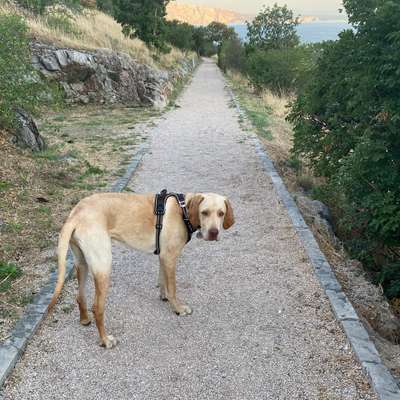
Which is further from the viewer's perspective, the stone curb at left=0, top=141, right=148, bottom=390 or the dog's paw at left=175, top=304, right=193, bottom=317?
the dog's paw at left=175, top=304, right=193, bottom=317

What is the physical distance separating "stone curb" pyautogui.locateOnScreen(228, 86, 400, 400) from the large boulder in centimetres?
585

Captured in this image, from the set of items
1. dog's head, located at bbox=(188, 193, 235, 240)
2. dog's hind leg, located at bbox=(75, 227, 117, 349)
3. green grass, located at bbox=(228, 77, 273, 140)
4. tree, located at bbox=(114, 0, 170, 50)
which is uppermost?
tree, located at bbox=(114, 0, 170, 50)

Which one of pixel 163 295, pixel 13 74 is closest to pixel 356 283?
pixel 163 295

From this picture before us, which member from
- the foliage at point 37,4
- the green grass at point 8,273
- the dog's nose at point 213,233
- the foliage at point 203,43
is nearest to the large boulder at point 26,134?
the green grass at point 8,273

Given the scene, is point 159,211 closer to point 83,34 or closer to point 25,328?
point 25,328

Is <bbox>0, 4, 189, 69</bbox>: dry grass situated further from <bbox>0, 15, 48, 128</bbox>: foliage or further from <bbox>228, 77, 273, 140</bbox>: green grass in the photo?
<bbox>0, 15, 48, 128</bbox>: foliage

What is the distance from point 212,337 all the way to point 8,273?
2479 mm

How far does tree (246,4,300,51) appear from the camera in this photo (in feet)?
110

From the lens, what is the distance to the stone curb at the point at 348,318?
3.49 m

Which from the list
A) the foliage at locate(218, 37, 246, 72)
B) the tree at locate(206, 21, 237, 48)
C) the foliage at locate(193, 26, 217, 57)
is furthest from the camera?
the tree at locate(206, 21, 237, 48)

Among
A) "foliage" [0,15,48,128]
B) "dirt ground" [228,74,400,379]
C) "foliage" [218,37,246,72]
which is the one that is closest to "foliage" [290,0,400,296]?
"dirt ground" [228,74,400,379]

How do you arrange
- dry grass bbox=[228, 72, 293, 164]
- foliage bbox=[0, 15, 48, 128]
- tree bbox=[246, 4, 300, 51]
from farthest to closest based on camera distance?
tree bbox=[246, 4, 300, 51]
dry grass bbox=[228, 72, 293, 164]
foliage bbox=[0, 15, 48, 128]

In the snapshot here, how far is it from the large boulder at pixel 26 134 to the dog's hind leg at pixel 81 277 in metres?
6.57

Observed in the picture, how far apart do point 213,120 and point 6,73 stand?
30.6 feet
